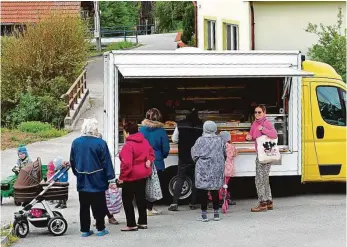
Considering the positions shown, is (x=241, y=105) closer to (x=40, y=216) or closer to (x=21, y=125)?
(x=40, y=216)

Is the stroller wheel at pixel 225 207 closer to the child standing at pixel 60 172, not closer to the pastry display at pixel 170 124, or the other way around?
the pastry display at pixel 170 124

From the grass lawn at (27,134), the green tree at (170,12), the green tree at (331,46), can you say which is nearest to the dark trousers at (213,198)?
the green tree at (331,46)

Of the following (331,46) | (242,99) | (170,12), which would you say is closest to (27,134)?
(331,46)

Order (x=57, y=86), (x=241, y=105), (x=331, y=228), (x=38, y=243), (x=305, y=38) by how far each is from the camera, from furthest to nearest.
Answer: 1. (x=57, y=86)
2. (x=305, y=38)
3. (x=241, y=105)
4. (x=331, y=228)
5. (x=38, y=243)

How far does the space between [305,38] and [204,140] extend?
8775 millimetres

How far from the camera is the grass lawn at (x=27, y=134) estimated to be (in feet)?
66.8

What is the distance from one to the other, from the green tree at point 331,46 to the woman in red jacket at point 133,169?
790 cm

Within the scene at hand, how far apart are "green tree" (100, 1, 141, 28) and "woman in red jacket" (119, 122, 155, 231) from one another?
44.5 metres

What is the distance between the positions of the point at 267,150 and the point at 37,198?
350cm

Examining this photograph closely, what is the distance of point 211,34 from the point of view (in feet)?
81.7

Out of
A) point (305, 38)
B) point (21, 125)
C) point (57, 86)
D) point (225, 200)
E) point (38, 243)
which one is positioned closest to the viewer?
point (38, 243)

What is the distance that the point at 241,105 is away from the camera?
14477mm

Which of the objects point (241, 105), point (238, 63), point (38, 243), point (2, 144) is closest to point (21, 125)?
point (2, 144)

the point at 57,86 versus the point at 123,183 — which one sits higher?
the point at 57,86
